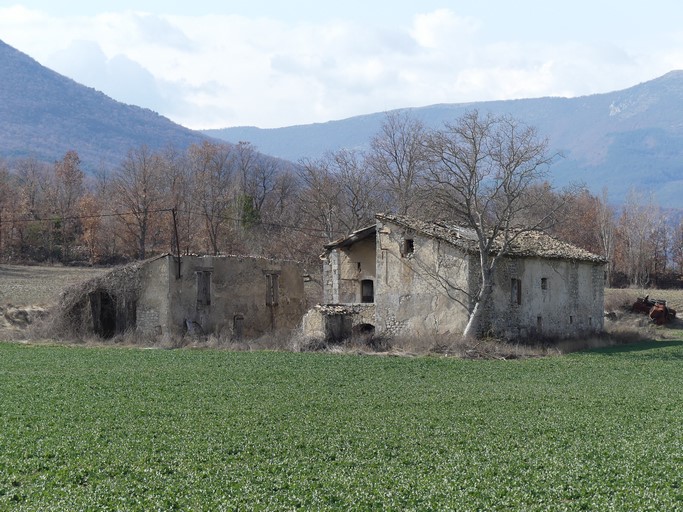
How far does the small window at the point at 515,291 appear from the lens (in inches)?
1571

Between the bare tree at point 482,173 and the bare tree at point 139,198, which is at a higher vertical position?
the bare tree at point 139,198

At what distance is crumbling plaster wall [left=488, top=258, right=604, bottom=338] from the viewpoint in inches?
1544

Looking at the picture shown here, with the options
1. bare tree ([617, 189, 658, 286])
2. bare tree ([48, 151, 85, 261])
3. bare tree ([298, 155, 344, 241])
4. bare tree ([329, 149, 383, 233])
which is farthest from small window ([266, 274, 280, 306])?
bare tree ([617, 189, 658, 286])

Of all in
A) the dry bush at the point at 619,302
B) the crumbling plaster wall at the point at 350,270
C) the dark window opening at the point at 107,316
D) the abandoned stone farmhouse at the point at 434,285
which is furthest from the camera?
the dry bush at the point at 619,302

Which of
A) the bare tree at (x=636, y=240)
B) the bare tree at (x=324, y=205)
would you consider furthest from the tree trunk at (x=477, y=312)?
the bare tree at (x=636, y=240)

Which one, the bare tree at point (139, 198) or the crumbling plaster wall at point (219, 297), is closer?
the crumbling plaster wall at point (219, 297)

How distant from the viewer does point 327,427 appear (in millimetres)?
17922

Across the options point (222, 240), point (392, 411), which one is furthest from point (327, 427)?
point (222, 240)

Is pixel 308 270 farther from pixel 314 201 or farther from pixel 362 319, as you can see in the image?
pixel 362 319

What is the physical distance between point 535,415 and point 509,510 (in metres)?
8.34

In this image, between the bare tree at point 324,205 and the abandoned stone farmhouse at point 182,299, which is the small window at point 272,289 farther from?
the bare tree at point 324,205

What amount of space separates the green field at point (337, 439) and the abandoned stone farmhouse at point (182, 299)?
40.1ft

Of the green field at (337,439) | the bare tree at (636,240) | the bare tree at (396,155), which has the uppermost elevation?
the bare tree at (396,155)

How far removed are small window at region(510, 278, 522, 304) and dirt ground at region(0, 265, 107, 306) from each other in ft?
Answer: 70.4
